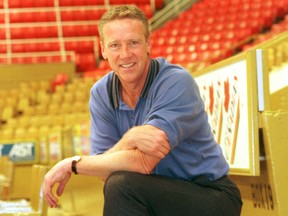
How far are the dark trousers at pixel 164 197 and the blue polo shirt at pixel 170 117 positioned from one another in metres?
0.08

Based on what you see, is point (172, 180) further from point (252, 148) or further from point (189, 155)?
point (252, 148)

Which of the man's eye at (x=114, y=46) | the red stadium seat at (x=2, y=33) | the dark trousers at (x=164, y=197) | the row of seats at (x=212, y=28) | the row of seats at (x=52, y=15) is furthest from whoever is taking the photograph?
the row of seats at (x=52, y=15)

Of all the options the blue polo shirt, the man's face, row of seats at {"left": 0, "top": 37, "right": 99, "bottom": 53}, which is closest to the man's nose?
the man's face

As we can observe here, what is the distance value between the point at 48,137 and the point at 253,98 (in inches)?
196

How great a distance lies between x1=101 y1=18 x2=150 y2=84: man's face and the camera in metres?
1.79

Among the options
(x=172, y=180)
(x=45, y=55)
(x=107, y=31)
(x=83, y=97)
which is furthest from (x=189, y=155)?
(x=45, y=55)

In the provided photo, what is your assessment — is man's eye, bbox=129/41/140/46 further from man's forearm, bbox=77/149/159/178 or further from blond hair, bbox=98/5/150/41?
man's forearm, bbox=77/149/159/178

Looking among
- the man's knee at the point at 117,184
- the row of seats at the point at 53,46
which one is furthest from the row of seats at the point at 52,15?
the man's knee at the point at 117,184

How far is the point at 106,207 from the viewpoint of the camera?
5.15 feet

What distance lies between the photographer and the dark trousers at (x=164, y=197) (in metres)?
1.54

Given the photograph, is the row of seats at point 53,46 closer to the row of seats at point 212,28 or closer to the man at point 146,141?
the row of seats at point 212,28

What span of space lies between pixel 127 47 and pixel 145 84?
125 millimetres

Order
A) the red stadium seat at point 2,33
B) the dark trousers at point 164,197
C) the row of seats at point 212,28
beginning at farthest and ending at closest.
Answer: the red stadium seat at point 2,33 < the row of seats at point 212,28 < the dark trousers at point 164,197

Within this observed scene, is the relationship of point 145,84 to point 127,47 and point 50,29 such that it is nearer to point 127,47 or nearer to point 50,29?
point 127,47
